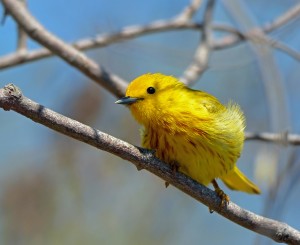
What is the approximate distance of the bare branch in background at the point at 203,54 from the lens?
5.46 m

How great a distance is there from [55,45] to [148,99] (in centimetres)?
117

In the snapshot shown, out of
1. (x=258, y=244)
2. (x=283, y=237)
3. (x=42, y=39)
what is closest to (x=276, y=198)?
(x=258, y=244)

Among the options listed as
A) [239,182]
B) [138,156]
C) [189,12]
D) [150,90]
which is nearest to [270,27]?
[189,12]

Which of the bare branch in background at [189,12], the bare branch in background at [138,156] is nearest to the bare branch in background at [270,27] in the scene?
the bare branch in background at [189,12]

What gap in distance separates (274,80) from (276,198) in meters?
1.22

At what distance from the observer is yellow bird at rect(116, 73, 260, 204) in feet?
13.4

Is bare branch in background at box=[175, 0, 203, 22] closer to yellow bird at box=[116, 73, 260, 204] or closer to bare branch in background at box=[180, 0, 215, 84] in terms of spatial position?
bare branch in background at box=[180, 0, 215, 84]

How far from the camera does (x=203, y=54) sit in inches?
223

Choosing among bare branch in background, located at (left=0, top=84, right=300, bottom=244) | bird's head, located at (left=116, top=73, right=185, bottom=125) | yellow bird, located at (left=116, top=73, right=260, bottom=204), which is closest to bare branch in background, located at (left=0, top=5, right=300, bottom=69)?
yellow bird, located at (left=116, top=73, right=260, bottom=204)

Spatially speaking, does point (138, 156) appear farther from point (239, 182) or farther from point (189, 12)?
point (189, 12)

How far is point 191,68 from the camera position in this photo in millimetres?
5555

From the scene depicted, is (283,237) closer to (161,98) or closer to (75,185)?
(161,98)

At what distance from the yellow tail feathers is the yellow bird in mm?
589

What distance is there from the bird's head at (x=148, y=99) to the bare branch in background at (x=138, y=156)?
1.85 feet
